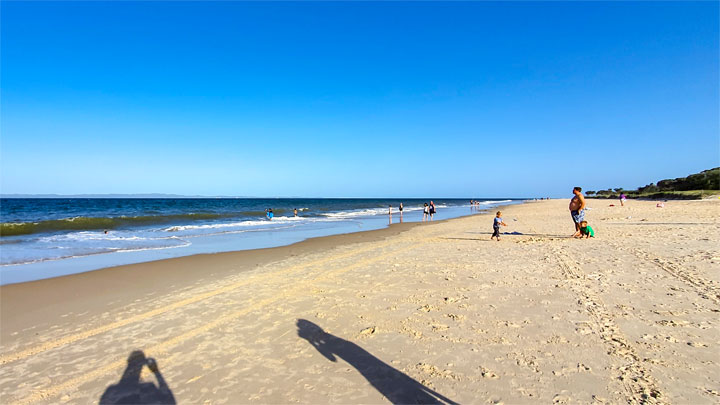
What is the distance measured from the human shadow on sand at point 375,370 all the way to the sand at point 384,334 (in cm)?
2

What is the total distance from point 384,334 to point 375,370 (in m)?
1.00

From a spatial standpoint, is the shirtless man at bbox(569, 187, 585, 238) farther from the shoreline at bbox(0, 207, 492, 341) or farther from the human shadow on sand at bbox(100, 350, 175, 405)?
the human shadow on sand at bbox(100, 350, 175, 405)

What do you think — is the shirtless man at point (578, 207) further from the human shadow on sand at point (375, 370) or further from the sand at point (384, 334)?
the human shadow on sand at point (375, 370)

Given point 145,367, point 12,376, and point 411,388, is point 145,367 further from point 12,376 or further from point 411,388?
point 411,388

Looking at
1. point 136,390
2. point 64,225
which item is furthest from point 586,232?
point 64,225

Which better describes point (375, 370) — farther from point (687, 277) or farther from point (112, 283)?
point (112, 283)

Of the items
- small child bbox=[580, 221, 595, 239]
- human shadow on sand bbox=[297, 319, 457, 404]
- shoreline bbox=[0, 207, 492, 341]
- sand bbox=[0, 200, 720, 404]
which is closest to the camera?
human shadow on sand bbox=[297, 319, 457, 404]

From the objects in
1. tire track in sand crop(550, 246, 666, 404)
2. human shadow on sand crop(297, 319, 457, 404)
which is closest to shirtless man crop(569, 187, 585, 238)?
tire track in sand crop(550, 246, 666, 404)

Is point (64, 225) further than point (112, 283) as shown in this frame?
Yes

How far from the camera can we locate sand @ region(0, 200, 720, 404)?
12.2 feet

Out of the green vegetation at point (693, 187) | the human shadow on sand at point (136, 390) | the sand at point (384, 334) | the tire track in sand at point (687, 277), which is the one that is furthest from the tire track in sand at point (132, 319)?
the green vegetation at point (693, 187)

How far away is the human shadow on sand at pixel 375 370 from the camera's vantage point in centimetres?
354

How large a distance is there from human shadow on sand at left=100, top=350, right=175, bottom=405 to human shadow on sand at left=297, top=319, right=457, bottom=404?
1859 mm

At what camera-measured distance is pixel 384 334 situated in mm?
5055
